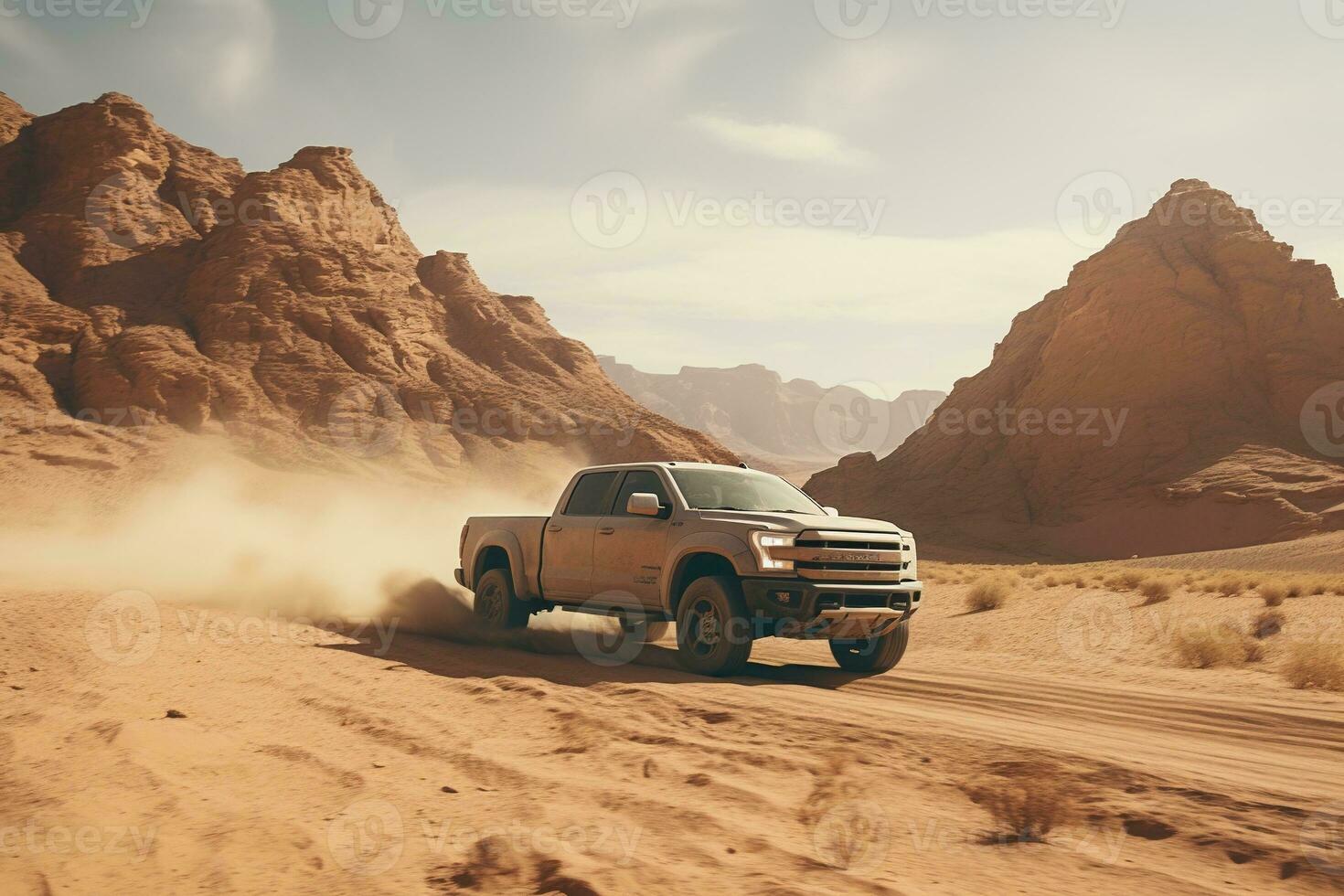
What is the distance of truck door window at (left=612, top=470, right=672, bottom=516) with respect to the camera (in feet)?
32.3

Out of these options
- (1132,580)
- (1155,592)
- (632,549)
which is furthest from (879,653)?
(1132,580)

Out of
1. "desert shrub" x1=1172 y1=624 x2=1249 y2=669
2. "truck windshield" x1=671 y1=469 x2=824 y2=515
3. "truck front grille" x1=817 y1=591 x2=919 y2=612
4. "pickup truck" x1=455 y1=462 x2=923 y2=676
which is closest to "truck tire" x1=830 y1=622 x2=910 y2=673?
"pickup truck" x1=455 y1=462 x2=923 y2=676

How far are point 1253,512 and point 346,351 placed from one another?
47670 mm

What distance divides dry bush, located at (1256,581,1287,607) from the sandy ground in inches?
383

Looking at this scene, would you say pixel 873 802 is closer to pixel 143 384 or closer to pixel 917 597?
pixel 917 597

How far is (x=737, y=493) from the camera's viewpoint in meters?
9.80

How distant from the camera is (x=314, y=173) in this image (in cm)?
6544

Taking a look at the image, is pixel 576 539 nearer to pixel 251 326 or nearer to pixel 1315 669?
pixel 1315 669

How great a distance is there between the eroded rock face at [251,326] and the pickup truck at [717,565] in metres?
38.6

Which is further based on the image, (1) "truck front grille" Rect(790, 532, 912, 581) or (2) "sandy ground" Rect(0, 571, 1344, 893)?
(1) "truck front grille" Rect(790, 532, 912, 581)

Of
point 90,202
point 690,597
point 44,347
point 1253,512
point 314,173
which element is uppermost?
point 314,173

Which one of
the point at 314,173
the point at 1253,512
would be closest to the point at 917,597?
the point at 1253,512

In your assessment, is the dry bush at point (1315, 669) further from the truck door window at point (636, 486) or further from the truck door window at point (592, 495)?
the truck door window at point (592, 495)

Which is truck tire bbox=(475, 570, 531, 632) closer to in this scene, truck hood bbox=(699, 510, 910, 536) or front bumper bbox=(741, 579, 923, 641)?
truck hood bbox=(699, 510, 910, 536)
